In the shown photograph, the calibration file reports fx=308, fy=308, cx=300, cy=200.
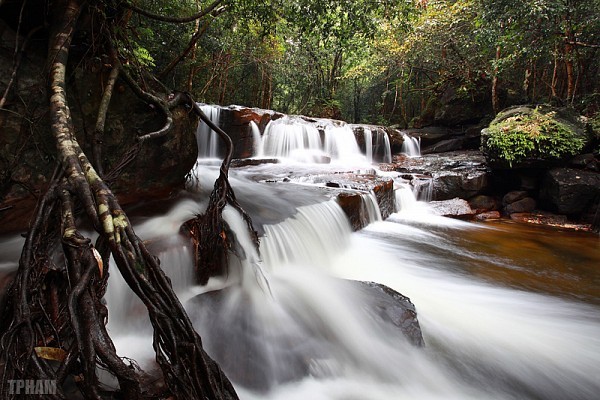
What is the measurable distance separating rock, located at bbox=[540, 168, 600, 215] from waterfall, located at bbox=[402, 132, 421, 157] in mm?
6559

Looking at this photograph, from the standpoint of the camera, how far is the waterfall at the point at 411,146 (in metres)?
14.3

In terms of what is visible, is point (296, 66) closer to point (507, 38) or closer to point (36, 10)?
point (507, 38)

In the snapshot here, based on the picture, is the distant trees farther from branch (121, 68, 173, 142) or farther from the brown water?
the brown water

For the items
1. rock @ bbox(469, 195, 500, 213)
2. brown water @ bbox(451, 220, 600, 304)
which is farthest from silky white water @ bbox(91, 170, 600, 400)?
rock @ bbox(469, 195, 500, 213)

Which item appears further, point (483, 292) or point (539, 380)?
point (483, 292)

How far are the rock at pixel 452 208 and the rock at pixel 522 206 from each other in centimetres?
110

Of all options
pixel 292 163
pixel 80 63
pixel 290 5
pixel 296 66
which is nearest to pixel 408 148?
pixel 292 163

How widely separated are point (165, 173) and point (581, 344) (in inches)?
203

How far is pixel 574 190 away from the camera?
302 inches

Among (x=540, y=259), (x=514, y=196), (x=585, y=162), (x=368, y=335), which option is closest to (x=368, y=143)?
(x=514, y=196)

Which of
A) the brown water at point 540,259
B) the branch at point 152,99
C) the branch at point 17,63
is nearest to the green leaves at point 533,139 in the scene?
the brown water at point 540,259

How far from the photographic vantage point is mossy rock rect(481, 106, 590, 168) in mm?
7898

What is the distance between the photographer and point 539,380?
2705mm

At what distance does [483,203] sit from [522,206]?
936 mm
